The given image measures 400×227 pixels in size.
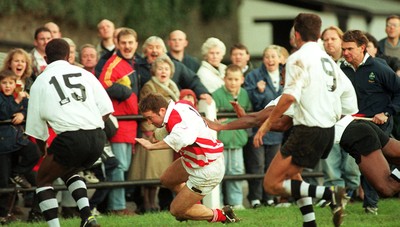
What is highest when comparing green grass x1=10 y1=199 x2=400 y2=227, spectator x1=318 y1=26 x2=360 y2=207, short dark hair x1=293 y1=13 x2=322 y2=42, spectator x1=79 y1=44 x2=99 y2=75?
short dark hair x1=293 y1=13 x2=322 y2=42

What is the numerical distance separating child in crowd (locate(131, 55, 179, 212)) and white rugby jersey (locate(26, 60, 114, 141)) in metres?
Answer: 2.61

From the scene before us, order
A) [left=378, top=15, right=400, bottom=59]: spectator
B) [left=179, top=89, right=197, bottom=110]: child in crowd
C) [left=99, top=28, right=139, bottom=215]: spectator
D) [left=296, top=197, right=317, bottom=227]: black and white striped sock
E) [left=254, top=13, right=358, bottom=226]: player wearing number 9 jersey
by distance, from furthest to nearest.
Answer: [left=378, top=15, right=400, bottom=59]: spectator
[left=179, top=89, right=197, bottom=110]: child in crowd
[left=99, top=28, right=139, bottom=215]: spectator
[left=296, top=197, right=317, bottom=227]: black and white striped sock
[left=254, top=13, right=358, bottom=226]: player wearing number 9 jersey

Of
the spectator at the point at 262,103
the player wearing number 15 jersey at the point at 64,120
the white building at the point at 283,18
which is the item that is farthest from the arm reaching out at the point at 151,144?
the white building at the point at 283,18

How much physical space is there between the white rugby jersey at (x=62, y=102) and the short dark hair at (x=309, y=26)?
2.44 metres

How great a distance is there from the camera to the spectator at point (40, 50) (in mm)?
16466

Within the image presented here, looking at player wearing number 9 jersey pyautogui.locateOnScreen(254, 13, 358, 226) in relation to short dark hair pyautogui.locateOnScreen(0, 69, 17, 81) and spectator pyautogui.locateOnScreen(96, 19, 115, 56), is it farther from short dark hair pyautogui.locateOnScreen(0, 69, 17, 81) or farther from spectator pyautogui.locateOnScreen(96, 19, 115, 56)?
spectator pyautogui.locateOnScreen(96, 19, 115, 56)

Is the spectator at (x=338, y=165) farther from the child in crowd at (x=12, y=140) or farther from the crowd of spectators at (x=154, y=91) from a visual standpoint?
the child in crowd at (x=12, y=140)

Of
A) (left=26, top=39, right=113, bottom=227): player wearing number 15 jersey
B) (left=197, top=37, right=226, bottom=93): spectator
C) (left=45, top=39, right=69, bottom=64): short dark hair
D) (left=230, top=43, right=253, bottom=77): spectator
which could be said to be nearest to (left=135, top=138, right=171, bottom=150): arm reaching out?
(left=26, top=39, right=113, bottom=227): player wearing number 15 jersey

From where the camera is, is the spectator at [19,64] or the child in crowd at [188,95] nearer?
the spectator at [19,64]

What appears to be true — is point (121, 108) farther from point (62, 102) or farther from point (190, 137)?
point (190, 137)

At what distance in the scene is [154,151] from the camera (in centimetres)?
1633

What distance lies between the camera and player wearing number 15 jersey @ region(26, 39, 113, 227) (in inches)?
535

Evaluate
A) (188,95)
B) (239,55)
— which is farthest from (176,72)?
(239,55)

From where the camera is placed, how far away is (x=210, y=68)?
17.5m
